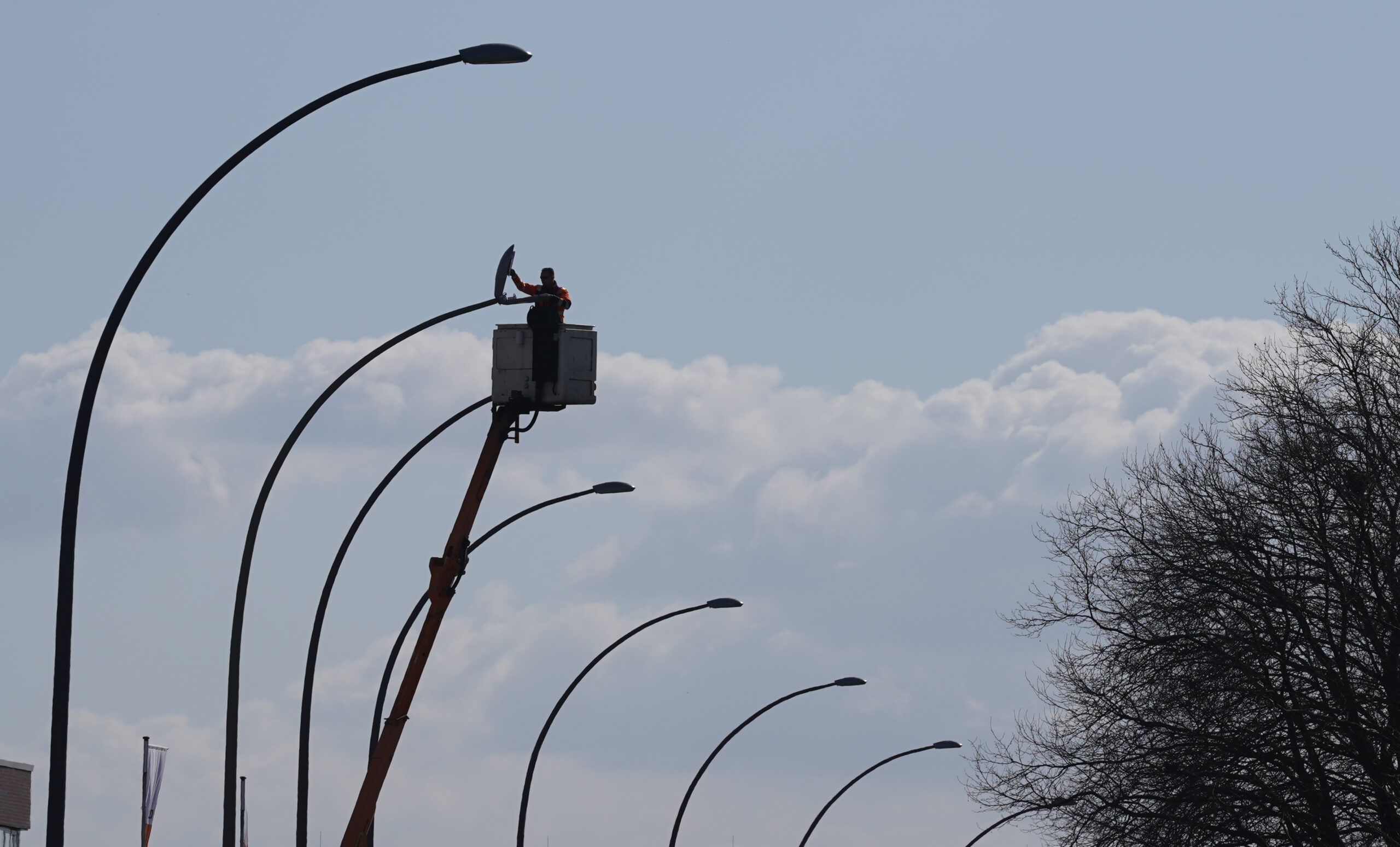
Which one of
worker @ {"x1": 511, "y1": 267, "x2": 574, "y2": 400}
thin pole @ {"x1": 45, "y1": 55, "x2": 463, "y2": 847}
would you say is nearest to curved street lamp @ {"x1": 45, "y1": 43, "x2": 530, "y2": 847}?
thin pole @ {"x1": 45, "y1": 55, "x2": 463, "y2": 847}

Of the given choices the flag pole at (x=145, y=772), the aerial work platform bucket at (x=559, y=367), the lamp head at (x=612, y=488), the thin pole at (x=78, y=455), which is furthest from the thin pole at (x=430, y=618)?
the flag pole at (x=145, y=772)

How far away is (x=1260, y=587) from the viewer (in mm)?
25672

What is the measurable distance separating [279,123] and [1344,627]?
1649 centimetres

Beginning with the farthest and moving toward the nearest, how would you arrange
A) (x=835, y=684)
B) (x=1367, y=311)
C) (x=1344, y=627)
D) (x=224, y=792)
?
1. (x=835, y=684)
2. (x=1367, y=311)
3. (x=1344, y=627)
4. (x=224, y=792)

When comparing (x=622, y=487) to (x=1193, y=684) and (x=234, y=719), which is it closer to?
(x=1193, y=684)

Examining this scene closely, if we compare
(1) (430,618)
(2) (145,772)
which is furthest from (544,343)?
(2) (145,772)

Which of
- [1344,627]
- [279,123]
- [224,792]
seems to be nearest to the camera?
[279,123]

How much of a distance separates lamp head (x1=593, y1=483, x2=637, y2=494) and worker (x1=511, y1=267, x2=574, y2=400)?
1027 centimetres

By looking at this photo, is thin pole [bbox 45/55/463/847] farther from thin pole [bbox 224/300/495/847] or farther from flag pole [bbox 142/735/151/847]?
flag pole [bbox 142/735/151/847]

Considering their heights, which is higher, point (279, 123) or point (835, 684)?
point (835, 684)

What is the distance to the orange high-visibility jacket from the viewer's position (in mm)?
18547

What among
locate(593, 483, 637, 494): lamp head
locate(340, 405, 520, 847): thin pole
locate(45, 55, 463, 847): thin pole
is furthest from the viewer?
locate(593, 483, 637, 494): lamp head

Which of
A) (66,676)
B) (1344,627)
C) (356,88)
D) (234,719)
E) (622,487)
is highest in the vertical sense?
(622,487)

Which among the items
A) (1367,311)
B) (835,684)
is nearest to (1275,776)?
(1367,311)
